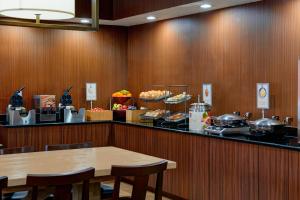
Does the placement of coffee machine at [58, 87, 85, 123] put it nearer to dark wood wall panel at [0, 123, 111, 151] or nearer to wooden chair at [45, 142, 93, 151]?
dark wood wall panel at [0, 123, 111, 151]

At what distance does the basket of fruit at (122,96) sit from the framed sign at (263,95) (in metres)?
2.38

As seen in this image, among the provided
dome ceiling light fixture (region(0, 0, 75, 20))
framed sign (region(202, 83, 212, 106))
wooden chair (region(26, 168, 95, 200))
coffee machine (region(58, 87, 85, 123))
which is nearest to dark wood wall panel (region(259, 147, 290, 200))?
framed sign (region(202, 83, 212, 106))

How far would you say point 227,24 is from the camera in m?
5.48

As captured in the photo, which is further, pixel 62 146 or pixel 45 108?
pixel 45 108

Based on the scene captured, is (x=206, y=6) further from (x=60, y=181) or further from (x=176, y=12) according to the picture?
(x=60, y=181)

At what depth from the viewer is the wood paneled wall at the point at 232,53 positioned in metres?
4.81

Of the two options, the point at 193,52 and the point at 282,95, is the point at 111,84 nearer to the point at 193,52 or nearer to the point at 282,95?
the point at 193,52

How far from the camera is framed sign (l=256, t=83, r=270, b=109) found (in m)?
4.95

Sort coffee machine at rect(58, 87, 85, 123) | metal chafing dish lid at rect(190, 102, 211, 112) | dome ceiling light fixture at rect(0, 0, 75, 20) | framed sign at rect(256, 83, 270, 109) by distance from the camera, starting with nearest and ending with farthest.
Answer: dome ceiling light fixture at rect(0, 0, 75, 20) < framed sign at rect(256, 83, 270, 109) < metal chafing dish lid at rect(190, 102, 211, 112) < coffee machine at rect(58, 87, 85, 123)

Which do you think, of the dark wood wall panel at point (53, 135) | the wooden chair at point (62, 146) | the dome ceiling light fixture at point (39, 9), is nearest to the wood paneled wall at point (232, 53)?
the dark wood wall panel at point (53, 135)

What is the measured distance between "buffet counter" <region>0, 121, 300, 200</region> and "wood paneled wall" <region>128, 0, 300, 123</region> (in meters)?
0.73

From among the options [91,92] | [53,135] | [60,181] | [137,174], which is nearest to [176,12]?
[91,92]

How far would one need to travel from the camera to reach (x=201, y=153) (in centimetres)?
490

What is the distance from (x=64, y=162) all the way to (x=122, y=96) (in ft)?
11.2
